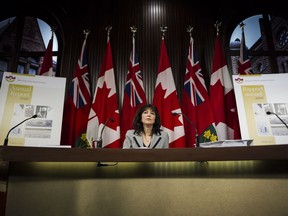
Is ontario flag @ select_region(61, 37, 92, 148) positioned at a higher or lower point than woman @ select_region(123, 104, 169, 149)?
higher

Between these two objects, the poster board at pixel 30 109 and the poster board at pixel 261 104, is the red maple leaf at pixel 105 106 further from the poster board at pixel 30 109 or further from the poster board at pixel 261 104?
the poster board at pixel 261 104

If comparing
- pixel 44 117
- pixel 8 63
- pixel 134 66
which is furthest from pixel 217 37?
pixel 8 63

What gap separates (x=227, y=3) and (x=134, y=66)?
1.97 m

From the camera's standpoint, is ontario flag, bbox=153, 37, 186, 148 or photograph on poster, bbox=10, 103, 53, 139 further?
ontario flag, bbox=153, 37, 186, 148

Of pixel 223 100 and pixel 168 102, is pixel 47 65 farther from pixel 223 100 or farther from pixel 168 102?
pixel 223 100

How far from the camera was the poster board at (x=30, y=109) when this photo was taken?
9.02ft

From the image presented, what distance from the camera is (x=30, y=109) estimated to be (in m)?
2.85

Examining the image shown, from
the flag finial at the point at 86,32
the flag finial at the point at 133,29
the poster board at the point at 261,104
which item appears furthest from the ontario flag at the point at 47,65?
the poster board at the point at 261,104

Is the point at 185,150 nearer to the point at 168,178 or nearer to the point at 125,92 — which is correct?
the point at 168,178

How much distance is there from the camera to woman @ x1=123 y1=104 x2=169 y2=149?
267cm

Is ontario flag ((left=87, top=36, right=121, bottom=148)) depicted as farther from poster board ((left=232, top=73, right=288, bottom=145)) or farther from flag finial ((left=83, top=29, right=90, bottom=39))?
poster board ((left=232, top=73, right=288, bottom=145))

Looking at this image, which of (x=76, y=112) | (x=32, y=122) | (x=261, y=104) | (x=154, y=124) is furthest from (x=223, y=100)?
(x=32, y=122)

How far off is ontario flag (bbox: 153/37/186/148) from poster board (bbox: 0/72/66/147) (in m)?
1.36

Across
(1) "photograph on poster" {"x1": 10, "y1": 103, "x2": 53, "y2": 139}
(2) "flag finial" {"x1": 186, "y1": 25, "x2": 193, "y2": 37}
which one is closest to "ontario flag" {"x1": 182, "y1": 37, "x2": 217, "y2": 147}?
(2) "flag finial" {"x1": 186, "y1": 25, "x2": 193, "y2": 37}
